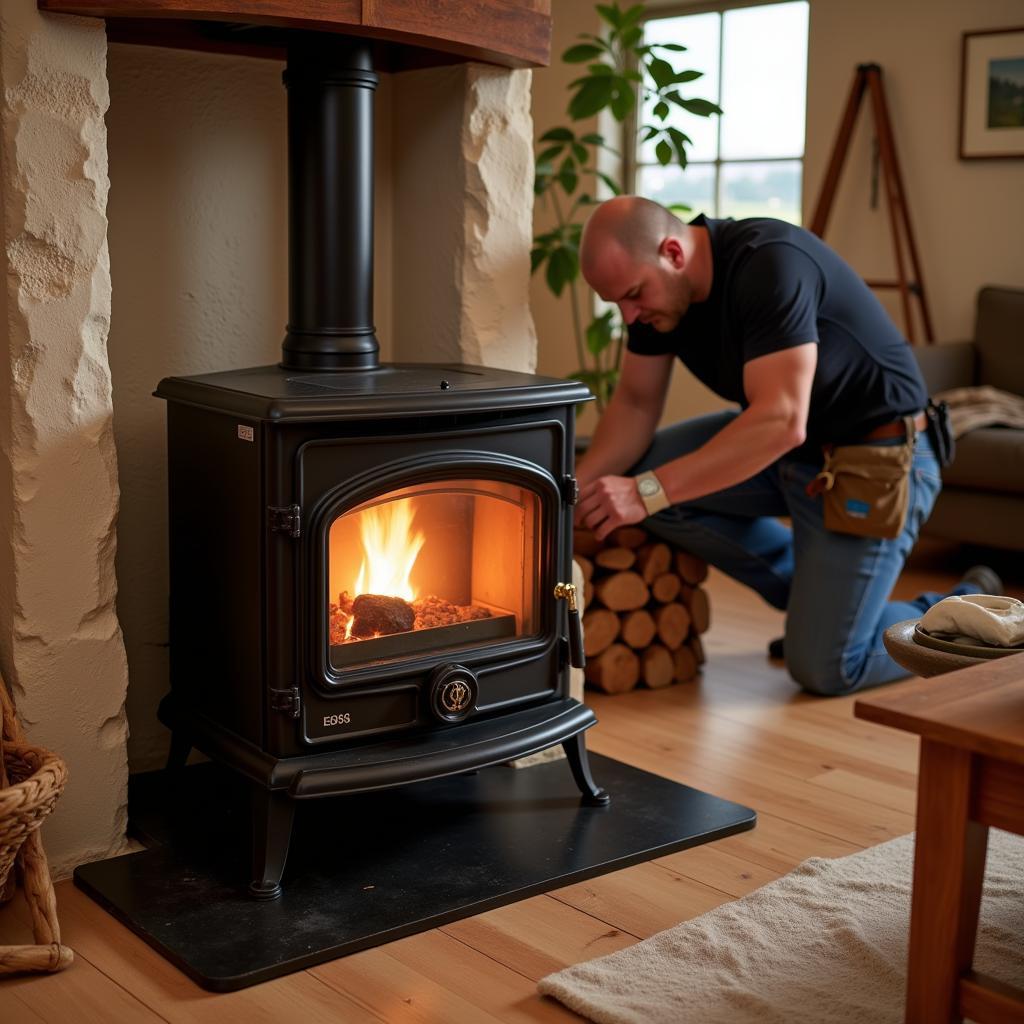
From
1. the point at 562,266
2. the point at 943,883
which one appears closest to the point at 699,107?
the point at 562,266

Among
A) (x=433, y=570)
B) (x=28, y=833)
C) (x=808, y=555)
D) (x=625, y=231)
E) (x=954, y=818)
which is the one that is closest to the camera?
(x=954, y=818)

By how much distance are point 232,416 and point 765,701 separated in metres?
1.52

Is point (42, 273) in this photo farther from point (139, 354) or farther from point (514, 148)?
point (514, 148)

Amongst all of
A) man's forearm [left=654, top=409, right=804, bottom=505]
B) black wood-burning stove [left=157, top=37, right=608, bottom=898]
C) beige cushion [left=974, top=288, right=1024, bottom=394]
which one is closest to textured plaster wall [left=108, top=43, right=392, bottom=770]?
black wood-burning stove [left=157, top=37, right=608, bottom=898]

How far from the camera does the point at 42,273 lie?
2.01 m

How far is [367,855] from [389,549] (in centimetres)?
48

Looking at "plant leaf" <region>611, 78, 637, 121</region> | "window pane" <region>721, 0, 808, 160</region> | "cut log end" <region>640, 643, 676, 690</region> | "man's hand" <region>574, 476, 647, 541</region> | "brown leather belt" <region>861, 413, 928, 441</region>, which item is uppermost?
"window pane" <region>721, 0, 808, 160</region>

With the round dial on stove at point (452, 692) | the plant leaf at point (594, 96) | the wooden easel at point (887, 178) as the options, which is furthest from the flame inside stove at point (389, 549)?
the wooden easel at point (887, 178)

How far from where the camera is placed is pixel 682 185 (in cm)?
585

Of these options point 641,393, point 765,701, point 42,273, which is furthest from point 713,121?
point 42,273

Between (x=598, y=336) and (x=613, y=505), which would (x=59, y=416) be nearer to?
(x=613, y=505)

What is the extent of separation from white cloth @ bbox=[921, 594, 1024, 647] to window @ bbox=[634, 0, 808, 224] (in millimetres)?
3810

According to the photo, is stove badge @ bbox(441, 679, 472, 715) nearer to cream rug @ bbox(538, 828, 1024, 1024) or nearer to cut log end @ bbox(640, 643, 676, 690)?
cream rug @ bbox(538, 828, 1024, 1024)

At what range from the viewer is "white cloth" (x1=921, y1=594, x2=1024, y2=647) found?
1750 millimetres
